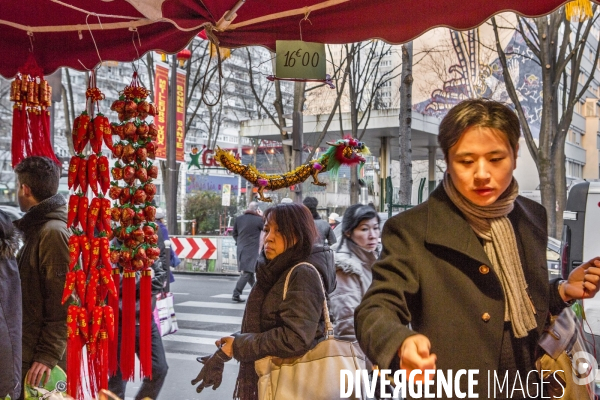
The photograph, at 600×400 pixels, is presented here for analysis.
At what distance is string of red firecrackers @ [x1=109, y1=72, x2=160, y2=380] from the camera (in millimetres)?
3725

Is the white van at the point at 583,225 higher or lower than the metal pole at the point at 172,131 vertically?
lower

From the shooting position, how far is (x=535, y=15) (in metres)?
3.42

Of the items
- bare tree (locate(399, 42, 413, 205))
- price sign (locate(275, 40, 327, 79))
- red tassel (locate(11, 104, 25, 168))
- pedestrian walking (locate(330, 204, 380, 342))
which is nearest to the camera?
price sign (locate(275, 40, 327, 79))

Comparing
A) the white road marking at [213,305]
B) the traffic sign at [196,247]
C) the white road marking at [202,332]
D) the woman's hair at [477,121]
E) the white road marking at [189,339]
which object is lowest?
the white road marking at [213,305]

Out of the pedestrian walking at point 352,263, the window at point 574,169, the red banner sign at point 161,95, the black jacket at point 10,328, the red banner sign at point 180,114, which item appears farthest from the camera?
the window at point 574,169

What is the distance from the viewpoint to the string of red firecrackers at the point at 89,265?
3471 millimetres

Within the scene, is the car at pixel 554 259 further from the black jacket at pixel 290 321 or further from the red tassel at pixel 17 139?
→ the red tassel at pixel 17 139

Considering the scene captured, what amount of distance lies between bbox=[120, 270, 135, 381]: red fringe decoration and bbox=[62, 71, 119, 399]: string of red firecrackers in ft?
0.31

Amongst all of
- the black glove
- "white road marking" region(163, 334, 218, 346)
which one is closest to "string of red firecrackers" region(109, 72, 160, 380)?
the black glove

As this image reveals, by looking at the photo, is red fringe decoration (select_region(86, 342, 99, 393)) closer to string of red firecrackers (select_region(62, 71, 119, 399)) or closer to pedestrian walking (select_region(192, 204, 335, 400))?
string of red firecrackers (select_region(62, 71, 119, 399))

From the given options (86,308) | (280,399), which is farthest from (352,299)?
(86,308)

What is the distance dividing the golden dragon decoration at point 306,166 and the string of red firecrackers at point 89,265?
91 centimetres

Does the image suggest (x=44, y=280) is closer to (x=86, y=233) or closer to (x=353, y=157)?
(x=86, y=233)

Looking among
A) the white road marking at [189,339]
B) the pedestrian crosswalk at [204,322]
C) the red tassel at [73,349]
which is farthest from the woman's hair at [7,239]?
the white road marking at [189,339]
